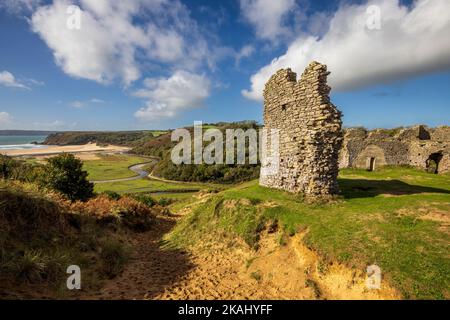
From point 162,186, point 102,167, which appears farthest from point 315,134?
point 102,167

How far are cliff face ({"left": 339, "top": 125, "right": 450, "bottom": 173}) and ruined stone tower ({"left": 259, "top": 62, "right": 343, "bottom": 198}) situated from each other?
1726 cm

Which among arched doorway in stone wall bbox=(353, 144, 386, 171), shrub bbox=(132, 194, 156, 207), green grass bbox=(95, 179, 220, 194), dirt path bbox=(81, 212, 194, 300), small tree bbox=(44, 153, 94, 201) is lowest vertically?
green grass bbox=(95, 179, 220, 194)

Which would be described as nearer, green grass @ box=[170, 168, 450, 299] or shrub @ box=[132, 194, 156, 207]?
green grass @ box=[170, 168, 450, 299]

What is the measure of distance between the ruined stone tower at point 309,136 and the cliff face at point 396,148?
56.6 feet

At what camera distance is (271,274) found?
8617 mm

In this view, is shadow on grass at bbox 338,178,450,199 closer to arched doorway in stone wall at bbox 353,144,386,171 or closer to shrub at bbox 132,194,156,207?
arched doorway in stone wall at bbox 353,144,386,171

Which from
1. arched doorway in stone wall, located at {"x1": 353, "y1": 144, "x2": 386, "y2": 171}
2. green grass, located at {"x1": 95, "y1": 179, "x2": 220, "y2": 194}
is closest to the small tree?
arched doorway in stone wall, located at {"x1": 353, "y1": 144, "x2": 386, "y2": 171}

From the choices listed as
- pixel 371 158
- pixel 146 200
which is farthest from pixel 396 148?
pixel 146 200

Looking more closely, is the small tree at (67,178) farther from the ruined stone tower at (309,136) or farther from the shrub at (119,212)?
the ruined stone tower at (309,136)

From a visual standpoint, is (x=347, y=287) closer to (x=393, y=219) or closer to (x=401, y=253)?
(x=401, y=253)

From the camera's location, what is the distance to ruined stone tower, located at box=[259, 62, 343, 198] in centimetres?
1166

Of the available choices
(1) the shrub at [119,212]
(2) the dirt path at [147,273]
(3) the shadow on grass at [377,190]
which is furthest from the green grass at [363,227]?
(1) the shrub at [119,212]

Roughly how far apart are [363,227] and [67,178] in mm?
23267

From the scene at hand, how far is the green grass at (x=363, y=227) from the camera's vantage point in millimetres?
6626
